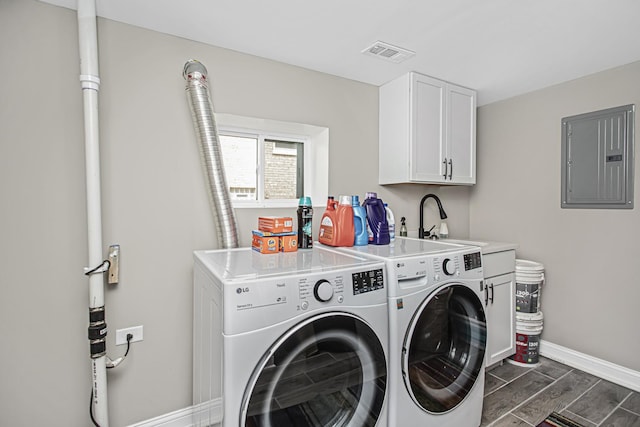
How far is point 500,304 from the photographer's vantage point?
242 centimetres

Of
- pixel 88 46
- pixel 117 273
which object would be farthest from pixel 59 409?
pixel 88 46

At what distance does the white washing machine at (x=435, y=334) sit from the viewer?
4.71ft

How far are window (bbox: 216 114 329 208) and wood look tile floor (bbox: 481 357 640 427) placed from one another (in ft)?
5.80

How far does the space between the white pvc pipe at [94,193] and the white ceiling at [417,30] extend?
1.06 feet

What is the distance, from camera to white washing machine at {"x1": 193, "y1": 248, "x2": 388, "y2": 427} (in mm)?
1061

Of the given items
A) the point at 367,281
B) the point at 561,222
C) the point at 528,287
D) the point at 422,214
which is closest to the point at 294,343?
the point at 367,281

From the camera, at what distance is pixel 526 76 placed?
2.43 m

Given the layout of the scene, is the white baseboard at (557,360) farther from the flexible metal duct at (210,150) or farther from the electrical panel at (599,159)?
the electrical panel at (599,159)

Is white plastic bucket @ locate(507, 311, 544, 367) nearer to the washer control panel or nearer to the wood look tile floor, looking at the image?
the wood look tile floor

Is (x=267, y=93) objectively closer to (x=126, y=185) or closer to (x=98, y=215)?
(x=126, y=185)

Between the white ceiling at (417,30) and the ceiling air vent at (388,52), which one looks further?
the ceiling air vent at (388,52)

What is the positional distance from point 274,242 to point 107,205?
0.88 m

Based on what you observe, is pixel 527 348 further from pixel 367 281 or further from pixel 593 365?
pixel 367 281

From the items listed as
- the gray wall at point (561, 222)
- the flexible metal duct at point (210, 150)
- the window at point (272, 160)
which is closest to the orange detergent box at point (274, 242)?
the flexible metal duct at point (210, 150)
